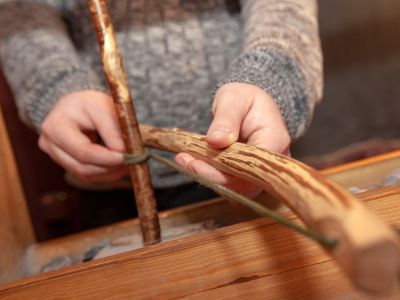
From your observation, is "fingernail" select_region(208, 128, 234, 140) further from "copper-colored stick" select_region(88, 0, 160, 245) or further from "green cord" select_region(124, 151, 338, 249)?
"copper-colored stick" select_region(88, 0, 160, 245)

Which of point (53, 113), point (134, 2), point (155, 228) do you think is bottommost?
point (155, 228)

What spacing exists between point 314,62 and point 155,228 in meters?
0.31

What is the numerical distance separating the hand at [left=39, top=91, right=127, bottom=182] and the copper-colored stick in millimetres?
54

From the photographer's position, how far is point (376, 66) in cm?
187

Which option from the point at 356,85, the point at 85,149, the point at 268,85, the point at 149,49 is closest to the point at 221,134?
the point at 268,85

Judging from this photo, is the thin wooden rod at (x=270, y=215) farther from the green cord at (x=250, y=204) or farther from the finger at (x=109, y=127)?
the finger at (x=109, y=127)

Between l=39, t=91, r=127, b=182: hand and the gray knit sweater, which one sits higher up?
the gray knit sweater

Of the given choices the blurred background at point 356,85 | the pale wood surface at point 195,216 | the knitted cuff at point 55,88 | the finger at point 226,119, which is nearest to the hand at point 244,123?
the finger at point 226,119

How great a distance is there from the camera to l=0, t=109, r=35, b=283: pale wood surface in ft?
2.46

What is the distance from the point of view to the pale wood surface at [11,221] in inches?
29.5

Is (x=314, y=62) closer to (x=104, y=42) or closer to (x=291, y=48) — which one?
(x=291, y=48)

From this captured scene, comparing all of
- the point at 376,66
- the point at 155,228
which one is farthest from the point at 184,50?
the point at 376,66

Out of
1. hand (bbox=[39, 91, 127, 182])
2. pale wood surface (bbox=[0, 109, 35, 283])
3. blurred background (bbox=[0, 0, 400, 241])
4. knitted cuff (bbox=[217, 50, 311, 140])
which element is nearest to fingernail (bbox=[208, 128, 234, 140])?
knitted cuff (bbox=[217, 50, 311, 140])

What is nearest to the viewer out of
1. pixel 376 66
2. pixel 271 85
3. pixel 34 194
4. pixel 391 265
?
pixel 391 265
